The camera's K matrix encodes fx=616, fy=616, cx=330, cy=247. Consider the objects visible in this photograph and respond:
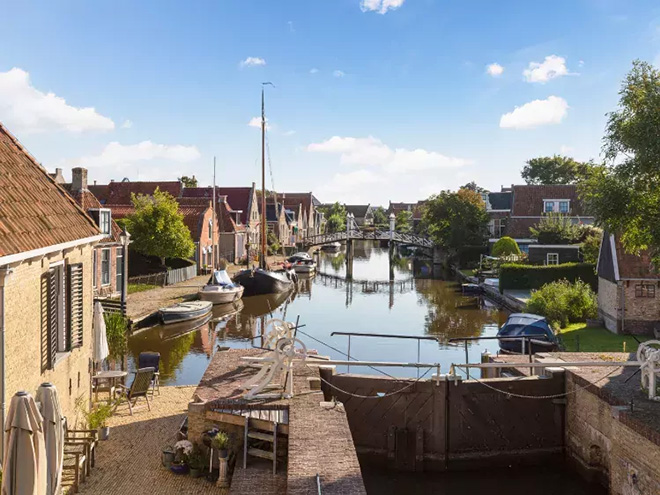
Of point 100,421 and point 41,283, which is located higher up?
point 41,283

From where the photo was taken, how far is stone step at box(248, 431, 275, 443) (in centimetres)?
988

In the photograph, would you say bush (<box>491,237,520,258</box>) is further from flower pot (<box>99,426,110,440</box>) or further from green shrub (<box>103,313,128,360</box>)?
flower pot (<box>99,426,110,440</box>)

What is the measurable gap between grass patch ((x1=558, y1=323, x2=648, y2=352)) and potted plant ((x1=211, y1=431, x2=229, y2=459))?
1470 cm

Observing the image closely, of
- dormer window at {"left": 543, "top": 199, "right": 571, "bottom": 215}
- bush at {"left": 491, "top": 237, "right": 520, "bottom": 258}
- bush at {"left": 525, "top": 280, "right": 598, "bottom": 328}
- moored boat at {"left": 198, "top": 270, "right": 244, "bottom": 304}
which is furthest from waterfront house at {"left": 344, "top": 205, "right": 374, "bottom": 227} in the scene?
bush at {"left": 525, "top": 280, "right": 598, "bottom": 328}

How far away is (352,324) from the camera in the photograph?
32250mm

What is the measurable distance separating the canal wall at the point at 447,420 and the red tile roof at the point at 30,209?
6495 millimetres

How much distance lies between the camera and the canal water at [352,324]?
77.4 ft

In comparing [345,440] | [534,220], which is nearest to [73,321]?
[345,440]

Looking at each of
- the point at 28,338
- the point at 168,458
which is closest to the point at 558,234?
the point at 168,458

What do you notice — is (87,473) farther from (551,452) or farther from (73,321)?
(551,452)

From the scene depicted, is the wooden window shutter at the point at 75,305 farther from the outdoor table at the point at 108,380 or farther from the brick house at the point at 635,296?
the brick house at the point at 635,296

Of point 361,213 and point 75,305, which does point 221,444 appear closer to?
point 75,305

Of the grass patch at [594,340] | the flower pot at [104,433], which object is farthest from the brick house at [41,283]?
the grass patch at [594,340]

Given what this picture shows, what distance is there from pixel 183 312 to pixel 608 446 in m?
20.7
